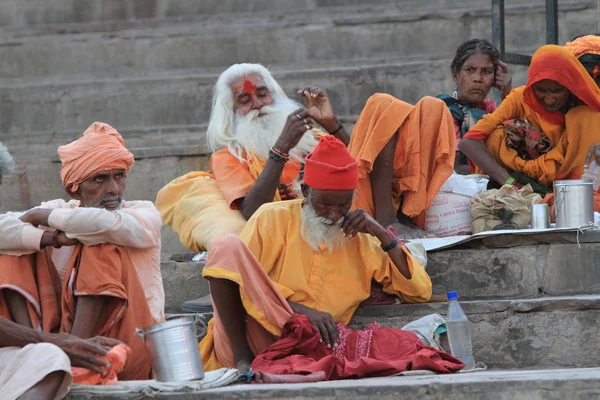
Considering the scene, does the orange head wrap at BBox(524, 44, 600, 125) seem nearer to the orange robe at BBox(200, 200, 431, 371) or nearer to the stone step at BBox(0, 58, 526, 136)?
the orange robe at BBox(200, 200, 431, 371)

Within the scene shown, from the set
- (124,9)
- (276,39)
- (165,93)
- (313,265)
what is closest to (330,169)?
(313,265)

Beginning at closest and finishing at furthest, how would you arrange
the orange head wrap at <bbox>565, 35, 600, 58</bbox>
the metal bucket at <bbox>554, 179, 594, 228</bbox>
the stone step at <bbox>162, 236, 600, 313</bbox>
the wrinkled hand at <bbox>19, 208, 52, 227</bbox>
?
the wrinkled hand at <bbox>19, 208, 52, 227</bbox> < the stone step at <bbox>162, 236, 600, 313</bbox> < the metal bucket at <bbox>554, 179, 594, 228</bbox> < the orange head wrap at <bbox>565, 35, 600, 58</bbox>

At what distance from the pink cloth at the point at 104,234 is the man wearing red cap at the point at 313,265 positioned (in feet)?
0.90

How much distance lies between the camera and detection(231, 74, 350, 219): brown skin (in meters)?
6.77

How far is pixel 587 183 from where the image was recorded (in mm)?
6441

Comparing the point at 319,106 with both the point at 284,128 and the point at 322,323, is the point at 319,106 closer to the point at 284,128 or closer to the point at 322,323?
the point at 284,128

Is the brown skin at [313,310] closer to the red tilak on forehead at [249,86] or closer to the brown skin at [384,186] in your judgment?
the brown skin at [384,186]

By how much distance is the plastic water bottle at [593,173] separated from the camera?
707cm

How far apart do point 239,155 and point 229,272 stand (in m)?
1.78

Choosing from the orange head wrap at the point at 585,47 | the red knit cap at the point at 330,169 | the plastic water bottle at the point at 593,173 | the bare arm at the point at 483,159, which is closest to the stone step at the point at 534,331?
the red knit cap at the point at 330,169

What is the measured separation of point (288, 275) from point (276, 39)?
445 centimetres

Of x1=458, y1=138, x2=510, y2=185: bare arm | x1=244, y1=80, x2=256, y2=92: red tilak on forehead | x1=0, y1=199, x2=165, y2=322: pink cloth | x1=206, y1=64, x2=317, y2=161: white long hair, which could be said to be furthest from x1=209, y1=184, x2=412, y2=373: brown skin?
x1=244, y1=80, x2=256, y2=92: red tilak on forehead

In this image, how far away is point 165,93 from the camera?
382 inches

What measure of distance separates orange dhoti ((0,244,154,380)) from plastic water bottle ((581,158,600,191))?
9.30 feet
